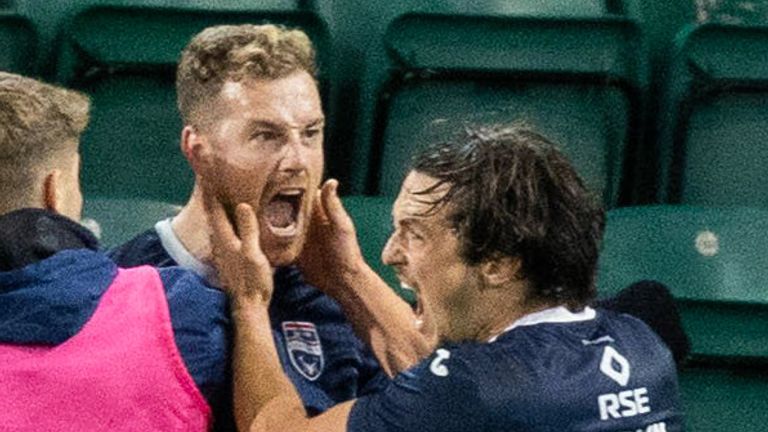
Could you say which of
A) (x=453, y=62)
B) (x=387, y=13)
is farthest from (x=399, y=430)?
(x=387, y=13)

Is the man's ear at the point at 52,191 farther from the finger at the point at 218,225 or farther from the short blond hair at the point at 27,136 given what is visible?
the finger at the point at 218,225

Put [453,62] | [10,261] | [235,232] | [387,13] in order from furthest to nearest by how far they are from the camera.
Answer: [387,13] → [453,62] → [235,232] → [10,261]

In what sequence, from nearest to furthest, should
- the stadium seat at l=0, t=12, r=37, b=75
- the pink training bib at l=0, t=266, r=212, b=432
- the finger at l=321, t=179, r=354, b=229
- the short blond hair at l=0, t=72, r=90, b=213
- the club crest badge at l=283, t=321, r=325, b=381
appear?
the pink training bib at l=0, t=266, r=212, b=432 < the short blond hair at l=0, t=72, r=90, b=213 < the club crest badge at l=283, t=321, r=325, b=381 < the finger at l=321, t=179, r=354, b=229 < the stadium seat at l=0, t=12, r=37, b=75

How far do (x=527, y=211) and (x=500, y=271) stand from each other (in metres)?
0.08

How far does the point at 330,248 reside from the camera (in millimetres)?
2221

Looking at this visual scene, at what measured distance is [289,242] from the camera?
2.10m

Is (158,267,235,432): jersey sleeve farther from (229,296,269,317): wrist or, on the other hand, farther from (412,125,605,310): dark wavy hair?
(412,125,605,310): dark wavy hair

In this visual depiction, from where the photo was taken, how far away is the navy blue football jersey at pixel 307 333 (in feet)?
6.73

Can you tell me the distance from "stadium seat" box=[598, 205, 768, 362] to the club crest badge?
2.55ft

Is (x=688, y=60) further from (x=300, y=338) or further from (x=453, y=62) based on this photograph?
(x=300, y=338)

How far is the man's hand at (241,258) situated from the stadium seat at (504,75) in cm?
119

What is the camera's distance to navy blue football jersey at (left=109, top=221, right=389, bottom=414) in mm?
2053

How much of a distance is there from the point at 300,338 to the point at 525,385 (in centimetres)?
Answer: 42

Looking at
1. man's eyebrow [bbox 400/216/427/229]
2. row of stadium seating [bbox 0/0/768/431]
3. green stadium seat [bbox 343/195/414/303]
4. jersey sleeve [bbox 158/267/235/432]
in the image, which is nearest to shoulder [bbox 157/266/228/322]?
jersey sleeve [bbox 158/267/235/432]
